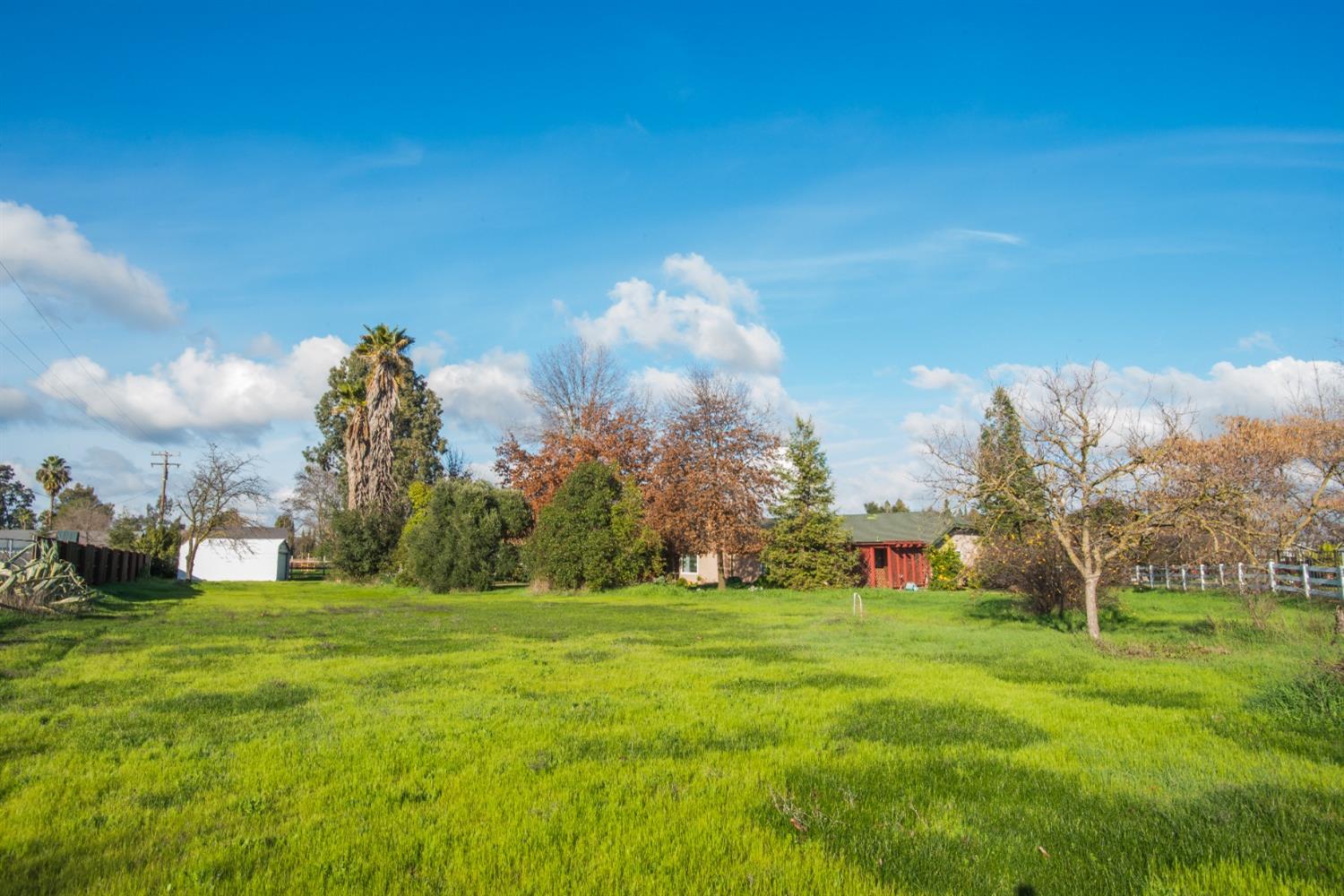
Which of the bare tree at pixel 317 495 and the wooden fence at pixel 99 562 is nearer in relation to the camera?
the wooden fence at pixel 99 562

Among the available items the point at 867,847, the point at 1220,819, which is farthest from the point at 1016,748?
the point at 867,847

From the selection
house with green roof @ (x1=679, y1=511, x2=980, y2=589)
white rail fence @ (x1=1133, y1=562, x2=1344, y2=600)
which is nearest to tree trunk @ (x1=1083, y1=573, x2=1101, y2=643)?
white rail fence @ (x1=1133, y1=562, x2=1344, y2=600)

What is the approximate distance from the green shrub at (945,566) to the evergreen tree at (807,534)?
443 centimetres

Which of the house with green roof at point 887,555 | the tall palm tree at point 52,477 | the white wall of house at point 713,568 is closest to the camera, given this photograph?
the house with green roof at point 887,555

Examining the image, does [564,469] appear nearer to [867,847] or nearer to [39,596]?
[39,596]

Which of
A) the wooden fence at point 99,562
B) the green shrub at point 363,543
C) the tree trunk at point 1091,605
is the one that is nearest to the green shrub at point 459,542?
the green shrub at point 363,543

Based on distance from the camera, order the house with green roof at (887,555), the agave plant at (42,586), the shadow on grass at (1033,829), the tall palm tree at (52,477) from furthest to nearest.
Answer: the tall palm tree at (52,477), the house with green roof at (887,555), the agave plant at (42,586), the shadow on grass at (1033,829)

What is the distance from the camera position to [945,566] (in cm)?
4041

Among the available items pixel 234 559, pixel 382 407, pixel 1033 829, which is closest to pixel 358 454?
pixel 382 407

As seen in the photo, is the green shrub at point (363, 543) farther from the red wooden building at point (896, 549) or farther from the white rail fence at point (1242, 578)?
the white rail fence at point (1242, 578)

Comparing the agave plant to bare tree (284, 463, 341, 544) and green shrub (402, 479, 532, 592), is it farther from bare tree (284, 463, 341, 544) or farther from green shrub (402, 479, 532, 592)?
bare tree (284, 463, 341, 544)

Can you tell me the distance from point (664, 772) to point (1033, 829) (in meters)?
2.51

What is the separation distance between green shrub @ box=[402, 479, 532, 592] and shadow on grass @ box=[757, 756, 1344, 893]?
34.6 m

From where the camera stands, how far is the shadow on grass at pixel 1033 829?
155 inches
